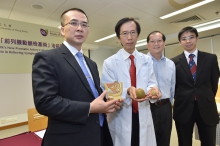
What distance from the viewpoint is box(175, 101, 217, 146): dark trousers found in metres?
1.70

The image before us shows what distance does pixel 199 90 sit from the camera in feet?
5.63

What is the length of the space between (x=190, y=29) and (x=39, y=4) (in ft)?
10.5

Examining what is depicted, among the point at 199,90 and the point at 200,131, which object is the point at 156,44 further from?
the point at 200,131

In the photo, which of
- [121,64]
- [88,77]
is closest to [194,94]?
[121,64]

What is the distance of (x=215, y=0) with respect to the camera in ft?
11.3

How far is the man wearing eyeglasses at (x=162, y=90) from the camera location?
1677 mm

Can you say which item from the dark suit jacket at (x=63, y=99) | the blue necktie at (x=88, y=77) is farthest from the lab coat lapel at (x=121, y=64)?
the dark suit jacket at (x=63, y=99)

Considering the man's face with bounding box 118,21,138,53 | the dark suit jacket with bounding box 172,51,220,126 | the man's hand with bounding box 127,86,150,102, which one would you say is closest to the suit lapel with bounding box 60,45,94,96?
the man's hand with bounding box 127,86,150,102

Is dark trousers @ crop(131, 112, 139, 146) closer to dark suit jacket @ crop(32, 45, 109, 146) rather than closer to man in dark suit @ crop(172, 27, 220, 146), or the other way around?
dark suit jacket @ crop(32, 45, 109, 146)

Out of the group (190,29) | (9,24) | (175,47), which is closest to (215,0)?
(190,29)

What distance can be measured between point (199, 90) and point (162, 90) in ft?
1.37

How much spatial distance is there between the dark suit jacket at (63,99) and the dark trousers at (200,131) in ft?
4.25

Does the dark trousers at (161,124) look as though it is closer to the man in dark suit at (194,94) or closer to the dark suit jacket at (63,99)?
the man in dark suit at (194,94)

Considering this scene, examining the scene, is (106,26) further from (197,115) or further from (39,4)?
(197,115)
